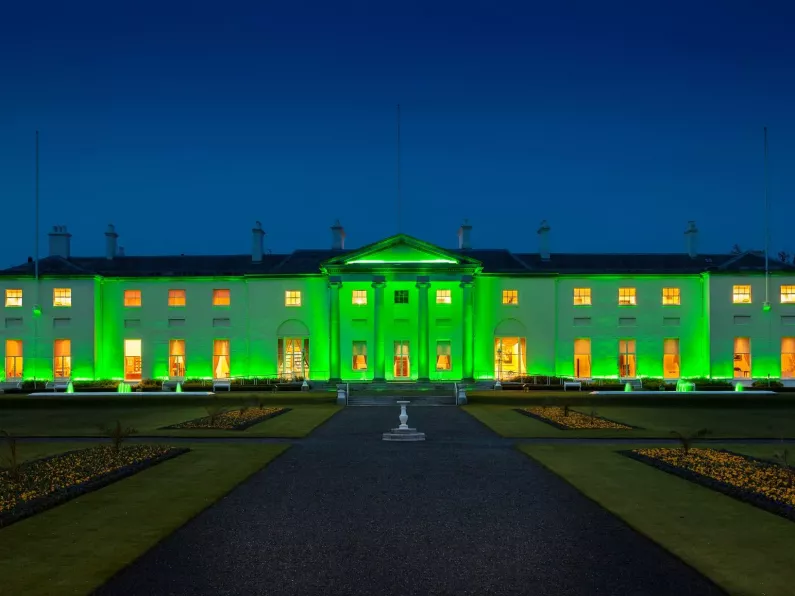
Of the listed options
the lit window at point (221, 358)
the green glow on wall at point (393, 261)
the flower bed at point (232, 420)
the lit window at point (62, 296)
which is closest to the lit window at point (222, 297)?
the lit window at point (221, 358)

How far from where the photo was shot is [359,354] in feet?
165

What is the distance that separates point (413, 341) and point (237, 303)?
1273 cm

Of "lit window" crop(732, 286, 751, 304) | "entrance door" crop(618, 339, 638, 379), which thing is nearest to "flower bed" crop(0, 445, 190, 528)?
"entrance door" crop(618, 339, 638, 379)

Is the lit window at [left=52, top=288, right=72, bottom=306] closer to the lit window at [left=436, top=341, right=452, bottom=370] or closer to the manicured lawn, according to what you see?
the lit window at [left=436, top=341, right=452, bottom=370]

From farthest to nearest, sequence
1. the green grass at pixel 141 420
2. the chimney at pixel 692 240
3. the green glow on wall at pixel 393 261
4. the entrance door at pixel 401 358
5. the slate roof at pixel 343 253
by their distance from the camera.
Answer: the chimney at pixel 692 240
the slate roof at pixel 343 253
the entrance door at pixel 401 358
the green glow on wall at pixel 393 261
the green grass at pixel 141 420

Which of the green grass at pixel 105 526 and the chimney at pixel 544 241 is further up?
the chimney at pixel 544 241

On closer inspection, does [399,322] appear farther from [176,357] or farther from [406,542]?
[406,542]

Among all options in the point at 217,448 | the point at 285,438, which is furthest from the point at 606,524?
the point at 285,438

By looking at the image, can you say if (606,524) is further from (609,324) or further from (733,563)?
(609,324)

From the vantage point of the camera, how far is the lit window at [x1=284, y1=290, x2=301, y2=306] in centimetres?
5091

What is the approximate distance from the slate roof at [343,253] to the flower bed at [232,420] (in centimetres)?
2109

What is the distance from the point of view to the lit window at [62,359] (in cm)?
4962

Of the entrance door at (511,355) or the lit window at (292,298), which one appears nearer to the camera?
the entrance door at (511,355)

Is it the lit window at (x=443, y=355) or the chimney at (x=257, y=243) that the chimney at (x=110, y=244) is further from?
the lit window at (x=443, y=355)
